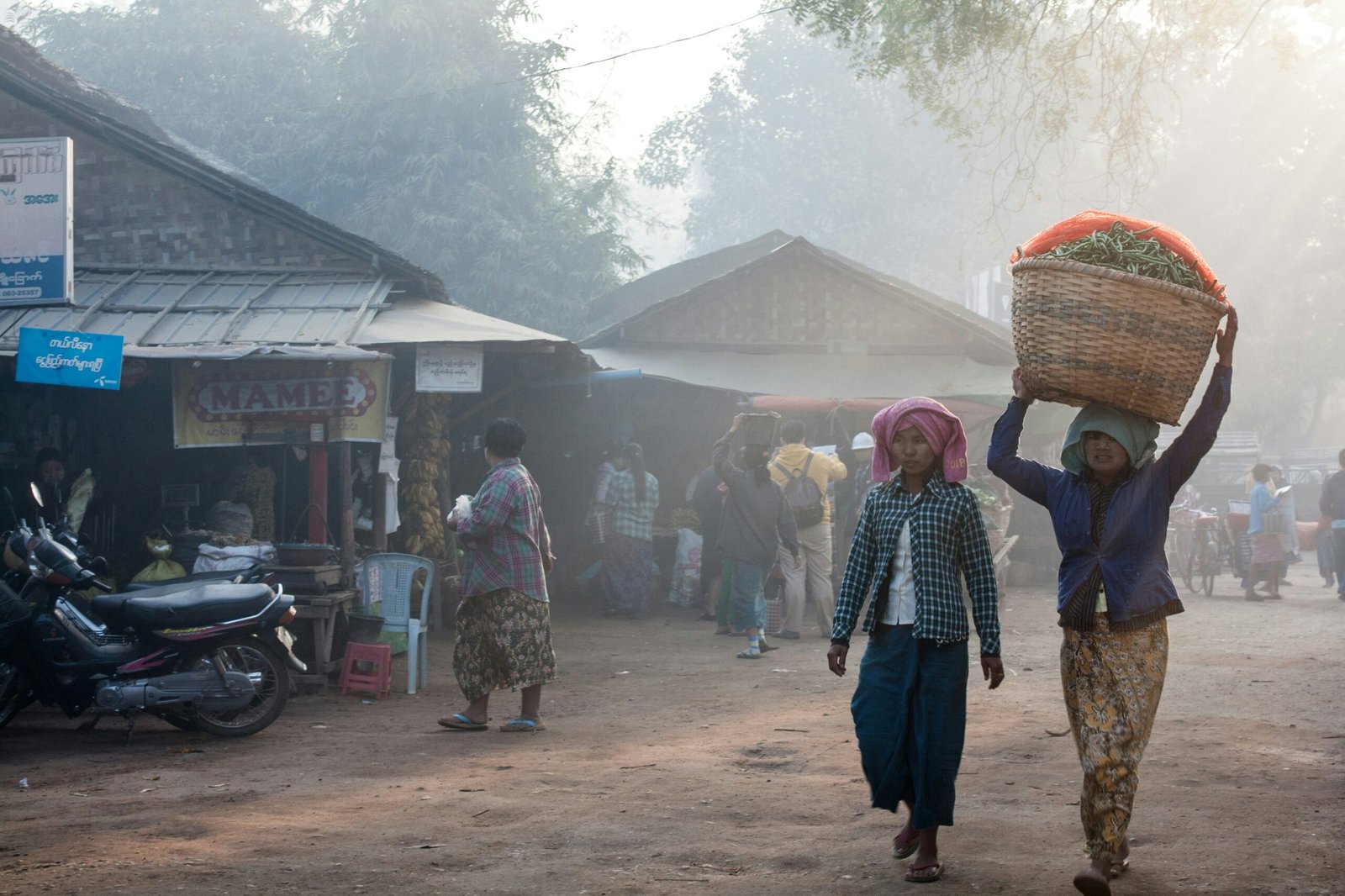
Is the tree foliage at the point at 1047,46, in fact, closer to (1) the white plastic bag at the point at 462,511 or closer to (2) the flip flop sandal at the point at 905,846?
(1) the white plastic bag at the point at 462,511

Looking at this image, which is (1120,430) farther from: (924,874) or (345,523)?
(345,523)

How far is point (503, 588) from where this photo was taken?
7.24 meters

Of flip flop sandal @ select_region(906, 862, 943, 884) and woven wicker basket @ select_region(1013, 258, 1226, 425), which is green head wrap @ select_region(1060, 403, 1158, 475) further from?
flip flop sandal @ select_region(906, 862, 943, 884)

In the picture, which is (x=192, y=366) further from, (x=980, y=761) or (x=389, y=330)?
(x=980, y=761)

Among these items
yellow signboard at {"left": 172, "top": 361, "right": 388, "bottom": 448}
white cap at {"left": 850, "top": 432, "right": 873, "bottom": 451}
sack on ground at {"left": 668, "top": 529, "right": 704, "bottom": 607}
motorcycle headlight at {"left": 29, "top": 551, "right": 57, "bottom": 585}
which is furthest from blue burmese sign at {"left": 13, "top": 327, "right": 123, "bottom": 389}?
white cap at {"left": 850, "top": 432, "right": 873, "bottom": 451}

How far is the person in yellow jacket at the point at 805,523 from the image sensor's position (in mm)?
11797

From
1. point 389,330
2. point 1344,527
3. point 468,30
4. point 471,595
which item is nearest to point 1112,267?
point 471,595

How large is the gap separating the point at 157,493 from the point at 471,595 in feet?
18.9

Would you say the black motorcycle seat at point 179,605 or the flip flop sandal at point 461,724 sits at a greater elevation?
the black motorcycle seat at point 179,605

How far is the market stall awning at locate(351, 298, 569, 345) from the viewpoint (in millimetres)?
9742

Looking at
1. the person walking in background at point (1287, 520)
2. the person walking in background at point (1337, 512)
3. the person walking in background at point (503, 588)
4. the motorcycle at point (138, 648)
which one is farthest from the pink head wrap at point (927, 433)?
the person walking in background at point (1287, 520)

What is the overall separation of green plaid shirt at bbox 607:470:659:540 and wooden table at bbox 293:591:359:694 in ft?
Result: 17.6

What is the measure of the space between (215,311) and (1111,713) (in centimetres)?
839

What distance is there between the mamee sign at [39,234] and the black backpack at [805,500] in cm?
628
